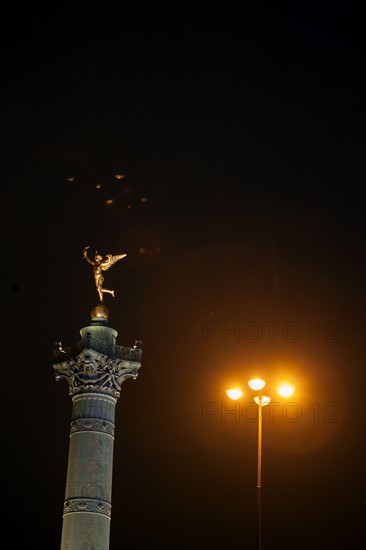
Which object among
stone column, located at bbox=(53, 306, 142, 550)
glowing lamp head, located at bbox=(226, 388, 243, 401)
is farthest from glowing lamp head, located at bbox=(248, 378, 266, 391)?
stone column, located at bbox=(53, 306, 142, 550)

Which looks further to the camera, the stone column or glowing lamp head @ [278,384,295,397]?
glowing lamp head @ [278,384,295,397]

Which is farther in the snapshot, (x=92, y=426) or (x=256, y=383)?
(x=256, y=383)

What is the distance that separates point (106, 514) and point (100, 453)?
1.99 metres

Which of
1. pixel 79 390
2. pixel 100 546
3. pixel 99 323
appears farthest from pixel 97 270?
pixel 100 546

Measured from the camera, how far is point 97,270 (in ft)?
123

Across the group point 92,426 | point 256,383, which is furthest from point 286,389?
point 92,426

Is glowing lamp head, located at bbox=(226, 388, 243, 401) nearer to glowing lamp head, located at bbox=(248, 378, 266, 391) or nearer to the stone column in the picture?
glowing lamp head, located at bbox=(248, 378, 266, 391)

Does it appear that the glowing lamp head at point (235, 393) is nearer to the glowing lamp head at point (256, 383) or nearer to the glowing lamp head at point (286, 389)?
the glowing lamp head at point (256, 383)

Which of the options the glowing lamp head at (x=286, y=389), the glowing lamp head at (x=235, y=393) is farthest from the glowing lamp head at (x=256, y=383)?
the glowing lamp head at (x=235, y=393)

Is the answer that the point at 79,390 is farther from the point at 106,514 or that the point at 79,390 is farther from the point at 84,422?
the point at 106,514

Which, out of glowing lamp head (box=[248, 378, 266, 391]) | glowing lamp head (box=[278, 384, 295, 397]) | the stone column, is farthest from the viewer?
glowing lamp head (box=[278, 384, 295, 397])

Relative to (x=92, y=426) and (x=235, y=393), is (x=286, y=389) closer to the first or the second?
(x=235, y=393)

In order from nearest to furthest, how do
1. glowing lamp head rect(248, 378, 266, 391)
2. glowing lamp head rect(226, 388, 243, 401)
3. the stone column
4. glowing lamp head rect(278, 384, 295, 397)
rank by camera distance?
the stone column < glowing lamp head rect(248, 378, 266, 391) < glowing lamp head rect(278, 384, 295, 397) < glowing lamp head rect(226, 388, 243, 401)

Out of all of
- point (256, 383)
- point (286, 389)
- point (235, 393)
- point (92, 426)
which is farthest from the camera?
point (235, 393)
